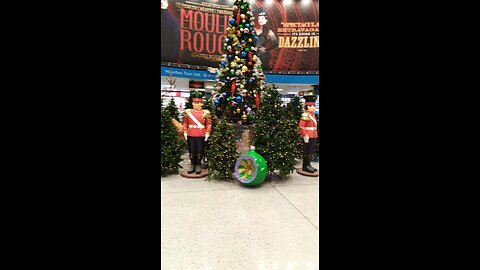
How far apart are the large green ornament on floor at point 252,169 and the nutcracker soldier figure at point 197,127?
0.83 metres

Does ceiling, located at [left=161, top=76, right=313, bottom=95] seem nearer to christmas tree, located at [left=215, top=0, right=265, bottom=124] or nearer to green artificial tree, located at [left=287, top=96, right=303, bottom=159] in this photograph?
christmas tree, located at [left=215, top=0, right=265, bottom=124]

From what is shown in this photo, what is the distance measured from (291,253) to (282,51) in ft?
38.5

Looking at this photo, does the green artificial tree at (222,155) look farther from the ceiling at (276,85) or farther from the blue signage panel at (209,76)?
the blue signage panel at (209,76)

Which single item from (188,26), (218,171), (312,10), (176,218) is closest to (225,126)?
(218,171)

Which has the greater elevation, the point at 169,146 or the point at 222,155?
the point at 169,146

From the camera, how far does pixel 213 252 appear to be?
6.69 ft

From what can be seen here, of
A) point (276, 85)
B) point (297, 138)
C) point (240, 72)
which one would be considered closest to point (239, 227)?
point (297, 138)

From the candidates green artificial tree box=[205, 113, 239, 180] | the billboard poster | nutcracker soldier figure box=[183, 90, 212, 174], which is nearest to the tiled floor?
green artificial tree box=[205, 113, 239, 180]

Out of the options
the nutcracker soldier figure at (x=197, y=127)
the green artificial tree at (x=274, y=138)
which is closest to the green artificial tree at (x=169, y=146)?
the nutcracker soldier figure at (x=197, y=127)

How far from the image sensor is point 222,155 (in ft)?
13.6

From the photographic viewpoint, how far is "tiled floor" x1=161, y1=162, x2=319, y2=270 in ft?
6.36

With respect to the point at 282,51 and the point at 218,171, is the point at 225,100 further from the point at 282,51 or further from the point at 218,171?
the point at 282,51

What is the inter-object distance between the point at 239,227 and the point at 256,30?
352 inches

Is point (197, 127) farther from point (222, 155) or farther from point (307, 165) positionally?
point (307, 165)
